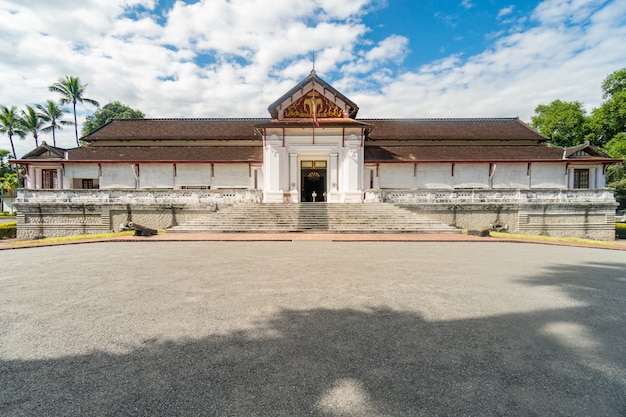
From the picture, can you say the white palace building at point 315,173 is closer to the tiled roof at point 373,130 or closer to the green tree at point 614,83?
the tiled roof at point 373,130

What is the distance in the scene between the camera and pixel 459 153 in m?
25.2

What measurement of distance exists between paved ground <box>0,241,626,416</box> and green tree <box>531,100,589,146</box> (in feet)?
137

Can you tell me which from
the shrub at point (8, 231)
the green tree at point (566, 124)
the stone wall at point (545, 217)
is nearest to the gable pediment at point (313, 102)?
the stone wall at point (545, 217)

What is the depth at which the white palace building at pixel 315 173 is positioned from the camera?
1858 cm

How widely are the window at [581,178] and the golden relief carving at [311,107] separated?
834 inches

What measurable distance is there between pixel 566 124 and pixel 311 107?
120 ft

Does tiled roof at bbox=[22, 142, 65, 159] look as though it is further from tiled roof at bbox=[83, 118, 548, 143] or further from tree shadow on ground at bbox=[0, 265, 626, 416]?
tree shadow on ground at bbox=[0, 265, 626, 416]

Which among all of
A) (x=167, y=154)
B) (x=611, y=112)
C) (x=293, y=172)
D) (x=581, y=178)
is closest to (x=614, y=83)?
(x=611, y=112)

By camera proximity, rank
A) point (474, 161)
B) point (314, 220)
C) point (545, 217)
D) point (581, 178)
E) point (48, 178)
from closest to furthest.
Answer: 1. point (314, 220)
2. point (545, 217)
3. point (474, 161)
4. point (581, 178)
5. point (48, 178)

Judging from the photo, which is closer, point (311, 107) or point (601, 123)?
point (311, 107)

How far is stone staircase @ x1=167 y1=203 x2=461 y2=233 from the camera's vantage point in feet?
52.0

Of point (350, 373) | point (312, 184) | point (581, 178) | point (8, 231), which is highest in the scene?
point (581, 178)

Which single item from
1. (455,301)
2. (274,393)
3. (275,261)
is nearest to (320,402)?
(274,393)

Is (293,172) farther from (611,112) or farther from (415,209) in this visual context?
(611,112)
